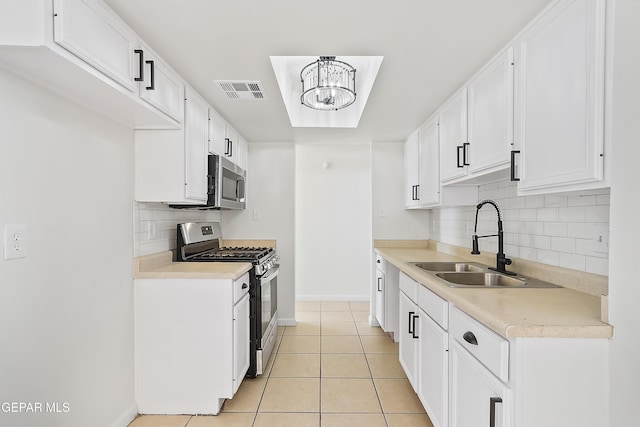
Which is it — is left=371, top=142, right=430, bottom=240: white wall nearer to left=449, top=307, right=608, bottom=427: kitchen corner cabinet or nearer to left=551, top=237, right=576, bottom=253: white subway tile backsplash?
left=551, top=237, right=576, bottom=253: white subway tile backsplash

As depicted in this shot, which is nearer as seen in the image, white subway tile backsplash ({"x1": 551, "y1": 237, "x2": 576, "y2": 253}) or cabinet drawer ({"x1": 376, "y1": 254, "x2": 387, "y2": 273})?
white subway tile backsplash ({"x1": 551, "y1": 237, "x2": 576, "y2": 253})

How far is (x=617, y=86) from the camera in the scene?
3.39ft

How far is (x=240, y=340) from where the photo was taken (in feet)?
7.32

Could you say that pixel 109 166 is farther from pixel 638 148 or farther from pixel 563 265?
pixel 563 265

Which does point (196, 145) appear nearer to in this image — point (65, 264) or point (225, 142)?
point (225, 142)

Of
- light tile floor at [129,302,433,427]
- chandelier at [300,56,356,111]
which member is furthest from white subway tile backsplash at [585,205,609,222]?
light tile floor at [129,302,433,427]

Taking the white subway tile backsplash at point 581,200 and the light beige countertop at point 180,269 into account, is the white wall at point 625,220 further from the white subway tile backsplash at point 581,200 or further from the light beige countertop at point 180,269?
the light beige countertop at point 180,269

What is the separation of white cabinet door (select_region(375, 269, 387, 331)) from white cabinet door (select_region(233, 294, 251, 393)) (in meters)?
1.45

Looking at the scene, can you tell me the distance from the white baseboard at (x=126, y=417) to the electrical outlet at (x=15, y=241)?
119 cm

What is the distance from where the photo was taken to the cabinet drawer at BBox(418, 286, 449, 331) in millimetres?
1621

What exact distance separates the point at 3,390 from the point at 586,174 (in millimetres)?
2373

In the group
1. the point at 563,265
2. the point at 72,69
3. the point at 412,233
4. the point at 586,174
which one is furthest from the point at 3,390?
the point at 412,233

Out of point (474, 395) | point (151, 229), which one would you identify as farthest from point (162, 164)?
point (474, 395)

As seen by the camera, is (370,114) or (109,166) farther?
(370,114)
